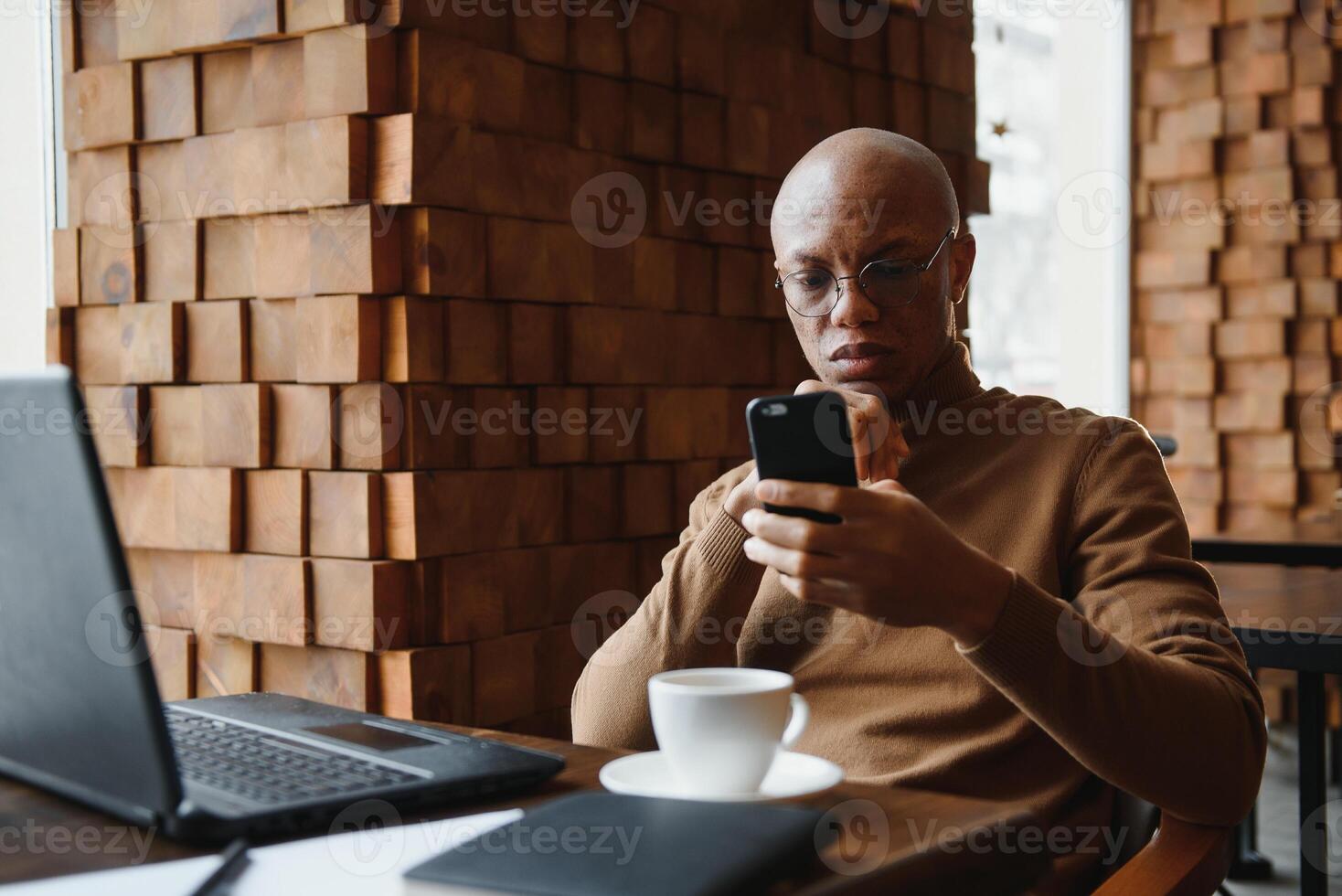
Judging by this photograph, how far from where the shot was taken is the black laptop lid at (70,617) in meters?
0.73

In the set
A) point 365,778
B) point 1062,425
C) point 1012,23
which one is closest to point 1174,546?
point 1062,425

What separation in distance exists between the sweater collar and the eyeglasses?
0.10 m

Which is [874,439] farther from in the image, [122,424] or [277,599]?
[122,424]

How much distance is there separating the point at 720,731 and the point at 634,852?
18cm

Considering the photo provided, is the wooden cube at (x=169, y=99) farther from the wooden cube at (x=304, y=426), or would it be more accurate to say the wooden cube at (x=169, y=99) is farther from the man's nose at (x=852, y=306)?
the man's nose at (x=852, y=306)

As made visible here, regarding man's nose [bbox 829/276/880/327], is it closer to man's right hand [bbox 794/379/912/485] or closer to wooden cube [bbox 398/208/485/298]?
man's right hand [bbox 794/379/912/485]

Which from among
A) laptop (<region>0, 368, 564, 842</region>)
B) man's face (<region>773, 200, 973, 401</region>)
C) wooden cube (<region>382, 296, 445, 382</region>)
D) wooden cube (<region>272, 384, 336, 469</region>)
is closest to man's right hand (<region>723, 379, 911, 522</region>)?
man's face (<region>773, 200, 973, 401</region>)

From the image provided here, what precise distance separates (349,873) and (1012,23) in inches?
169

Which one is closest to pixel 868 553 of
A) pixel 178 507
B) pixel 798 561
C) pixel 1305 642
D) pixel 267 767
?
pixel 798 561

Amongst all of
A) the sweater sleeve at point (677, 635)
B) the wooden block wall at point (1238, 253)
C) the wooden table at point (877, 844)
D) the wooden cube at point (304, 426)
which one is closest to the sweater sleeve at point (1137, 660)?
the wooden table at point (877, 844)

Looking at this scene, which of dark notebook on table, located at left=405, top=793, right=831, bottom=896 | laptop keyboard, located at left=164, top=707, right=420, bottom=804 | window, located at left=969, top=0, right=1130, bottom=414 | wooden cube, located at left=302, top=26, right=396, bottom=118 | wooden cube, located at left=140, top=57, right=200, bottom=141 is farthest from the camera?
window, located at left=969, top=0, right=1130, bottom=414

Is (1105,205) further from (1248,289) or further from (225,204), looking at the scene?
(225,204)

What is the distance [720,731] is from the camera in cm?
91

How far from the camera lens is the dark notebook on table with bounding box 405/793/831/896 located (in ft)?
2.31
